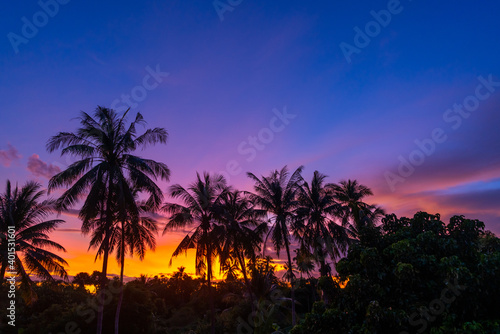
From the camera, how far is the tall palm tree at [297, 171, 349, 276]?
96.3ft

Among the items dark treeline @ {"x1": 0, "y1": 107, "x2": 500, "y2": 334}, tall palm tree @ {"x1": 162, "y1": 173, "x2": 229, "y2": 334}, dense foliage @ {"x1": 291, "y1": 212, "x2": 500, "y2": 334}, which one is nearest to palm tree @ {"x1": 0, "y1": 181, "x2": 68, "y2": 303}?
dark treeline @ {"x1": 0, "y1": 107, "x2": 500, "y2": 334}

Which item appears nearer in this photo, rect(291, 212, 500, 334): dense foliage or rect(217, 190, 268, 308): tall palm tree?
rect(291, 212, 500, 334): dense foliage

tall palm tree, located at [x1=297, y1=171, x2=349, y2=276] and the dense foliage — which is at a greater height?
tall palm tree, located at [x1=297, y1=171, x2=349, y2=276]

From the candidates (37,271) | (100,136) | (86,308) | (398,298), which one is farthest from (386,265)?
(86,308)

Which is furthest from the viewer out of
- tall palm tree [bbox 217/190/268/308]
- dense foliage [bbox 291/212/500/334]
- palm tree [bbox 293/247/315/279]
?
palm tree [bbox 293/247/315/279]

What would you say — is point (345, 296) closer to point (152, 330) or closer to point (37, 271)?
point (37, 271)

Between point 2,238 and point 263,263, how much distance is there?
25.9 m

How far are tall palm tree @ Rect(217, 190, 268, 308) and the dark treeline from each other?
0.12 meters

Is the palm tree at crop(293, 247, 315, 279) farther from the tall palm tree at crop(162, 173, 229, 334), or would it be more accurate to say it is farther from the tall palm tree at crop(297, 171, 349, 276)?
the tall palm tree at crop(162, 173, 229, 334)

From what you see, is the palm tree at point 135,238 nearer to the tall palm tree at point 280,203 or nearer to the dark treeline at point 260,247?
the dark treeline at point 260,247

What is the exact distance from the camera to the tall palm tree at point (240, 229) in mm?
25594

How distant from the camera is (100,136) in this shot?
57.6 ft

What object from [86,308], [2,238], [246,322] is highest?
[2,238]

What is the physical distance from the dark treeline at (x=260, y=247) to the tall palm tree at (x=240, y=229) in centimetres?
12
